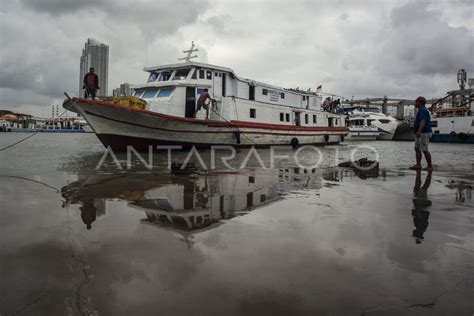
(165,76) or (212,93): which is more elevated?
(165,76)

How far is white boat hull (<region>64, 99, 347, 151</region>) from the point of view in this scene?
45.6ft

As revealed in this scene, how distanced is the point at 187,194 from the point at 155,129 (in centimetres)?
1040

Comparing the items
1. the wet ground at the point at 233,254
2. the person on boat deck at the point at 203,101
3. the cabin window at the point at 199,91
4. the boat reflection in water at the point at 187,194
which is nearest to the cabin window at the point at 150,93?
the cabin window at the point at 199,91

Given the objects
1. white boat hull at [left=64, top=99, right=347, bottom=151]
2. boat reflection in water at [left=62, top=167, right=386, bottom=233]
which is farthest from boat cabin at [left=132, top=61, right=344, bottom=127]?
boat reflection in water at [left=62, top=167, right=386, bottom=233]

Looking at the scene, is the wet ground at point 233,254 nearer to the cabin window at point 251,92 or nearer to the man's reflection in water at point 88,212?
the man's reflection in water at point 88,212

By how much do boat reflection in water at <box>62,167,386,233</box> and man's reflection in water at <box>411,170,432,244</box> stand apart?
164 centimetres

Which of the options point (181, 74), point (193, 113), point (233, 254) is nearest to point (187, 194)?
point (233, 254)

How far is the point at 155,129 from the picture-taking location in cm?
1512

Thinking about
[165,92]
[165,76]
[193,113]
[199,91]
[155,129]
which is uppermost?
[165,76]

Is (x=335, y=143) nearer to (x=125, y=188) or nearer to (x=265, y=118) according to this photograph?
(x=265, y=118)

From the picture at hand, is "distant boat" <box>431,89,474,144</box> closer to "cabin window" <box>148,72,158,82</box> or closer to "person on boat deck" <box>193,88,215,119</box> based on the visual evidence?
"person on boat deck" <box>193,88,215,119</box>

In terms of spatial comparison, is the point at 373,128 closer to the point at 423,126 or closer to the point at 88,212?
the point at 423,126

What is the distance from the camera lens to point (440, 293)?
2154mm

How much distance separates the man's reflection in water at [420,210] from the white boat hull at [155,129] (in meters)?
11.1
